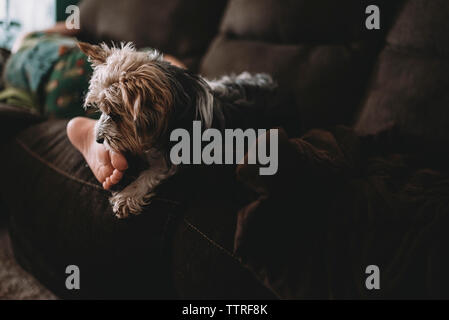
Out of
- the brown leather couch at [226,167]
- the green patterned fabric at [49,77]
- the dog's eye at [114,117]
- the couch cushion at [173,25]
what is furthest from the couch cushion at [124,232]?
the couch cushion at [173,25]

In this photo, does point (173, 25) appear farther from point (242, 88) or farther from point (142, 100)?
point (142, 100)

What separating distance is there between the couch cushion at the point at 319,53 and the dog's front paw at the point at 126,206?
0.77 metres

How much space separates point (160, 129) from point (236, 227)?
33 centimetres

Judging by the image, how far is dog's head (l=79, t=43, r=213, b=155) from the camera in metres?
0.97

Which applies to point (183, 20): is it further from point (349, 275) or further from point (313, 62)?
point (349, 275)

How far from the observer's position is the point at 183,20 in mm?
2062

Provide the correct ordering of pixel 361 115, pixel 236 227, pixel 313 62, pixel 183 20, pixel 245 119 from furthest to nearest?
pixel 183 20
pixel 313 62
pixel 361 115
pixel 245 119
pixel 236 227

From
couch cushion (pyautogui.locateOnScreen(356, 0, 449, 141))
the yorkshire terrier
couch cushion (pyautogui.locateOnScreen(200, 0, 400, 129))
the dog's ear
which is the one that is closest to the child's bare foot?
the yorkshire terrier

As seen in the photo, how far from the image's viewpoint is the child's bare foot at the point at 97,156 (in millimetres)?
Result: 1090

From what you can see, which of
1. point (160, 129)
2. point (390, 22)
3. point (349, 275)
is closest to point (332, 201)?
point (349, 275)

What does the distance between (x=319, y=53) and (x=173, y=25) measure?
3.00ft

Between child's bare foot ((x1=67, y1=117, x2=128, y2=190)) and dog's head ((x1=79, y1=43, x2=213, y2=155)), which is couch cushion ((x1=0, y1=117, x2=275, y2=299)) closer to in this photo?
child's bare foot ((x1=67, y1=117, x2=128, y2=190))

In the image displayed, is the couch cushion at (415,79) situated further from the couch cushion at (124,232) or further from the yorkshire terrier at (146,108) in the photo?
the couch cushion at (124,232)

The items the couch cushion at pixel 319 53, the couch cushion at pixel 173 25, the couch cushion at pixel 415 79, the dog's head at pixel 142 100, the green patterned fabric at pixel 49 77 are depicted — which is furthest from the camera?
the couch cushion at pixel 173 25
